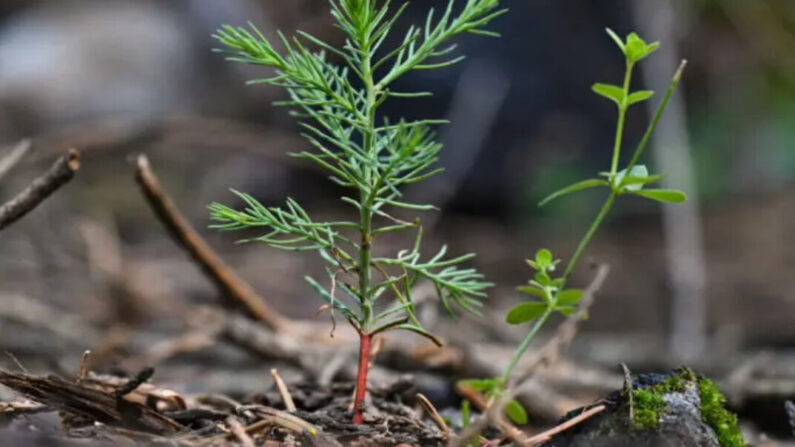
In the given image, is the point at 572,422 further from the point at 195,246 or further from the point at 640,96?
the point at 195,246

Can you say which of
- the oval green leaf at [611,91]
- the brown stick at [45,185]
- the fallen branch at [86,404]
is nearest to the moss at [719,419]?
the oval green leaf at [611,91]

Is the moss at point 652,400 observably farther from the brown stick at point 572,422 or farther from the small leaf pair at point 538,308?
the small leaf pair at point 538,308

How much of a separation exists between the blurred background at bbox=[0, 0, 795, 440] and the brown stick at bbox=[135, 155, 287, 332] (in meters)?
1.37

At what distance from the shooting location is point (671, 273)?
15.7ft

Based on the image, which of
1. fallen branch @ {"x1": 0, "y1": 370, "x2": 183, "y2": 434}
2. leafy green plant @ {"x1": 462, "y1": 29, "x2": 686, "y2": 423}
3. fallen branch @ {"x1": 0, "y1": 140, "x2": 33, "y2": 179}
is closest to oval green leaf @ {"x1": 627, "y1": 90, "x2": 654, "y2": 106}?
leafy green plant @ {"x1": 462, "y1": 29, "x2": 686, "y2": 423}

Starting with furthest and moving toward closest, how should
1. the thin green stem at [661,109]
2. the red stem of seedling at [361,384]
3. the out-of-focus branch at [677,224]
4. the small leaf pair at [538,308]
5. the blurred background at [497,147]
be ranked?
the blurred background at [497,147]
the out-of-focus branch at [677,224]
the small leaf pair at [538,308]
the red stem of seedling at [361,384]
the thin green stem at [661,109]

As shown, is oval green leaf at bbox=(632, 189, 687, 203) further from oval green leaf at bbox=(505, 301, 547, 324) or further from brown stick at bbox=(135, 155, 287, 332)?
brown stick at bbox=(135, 155, 287, 332)

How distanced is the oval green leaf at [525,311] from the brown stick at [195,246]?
1012 mm

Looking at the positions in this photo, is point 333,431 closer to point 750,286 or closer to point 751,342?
point 751,342

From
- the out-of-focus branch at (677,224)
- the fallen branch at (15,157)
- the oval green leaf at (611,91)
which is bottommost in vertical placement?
the fallen branch at (15,157)

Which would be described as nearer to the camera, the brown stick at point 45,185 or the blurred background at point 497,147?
the brown stick at point 45,185

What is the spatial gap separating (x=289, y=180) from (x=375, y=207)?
18.3 feet

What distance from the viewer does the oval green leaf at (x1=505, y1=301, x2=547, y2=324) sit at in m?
1.56

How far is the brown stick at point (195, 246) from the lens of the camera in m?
2.15
